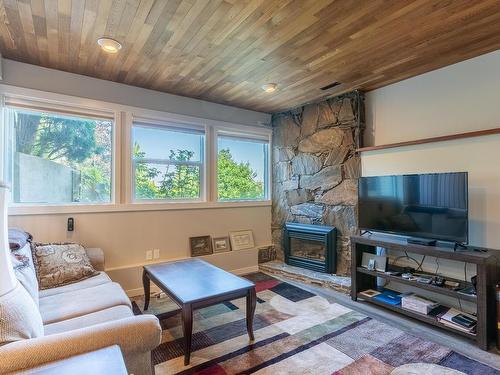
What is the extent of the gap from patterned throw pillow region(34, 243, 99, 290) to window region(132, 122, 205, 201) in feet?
3.46

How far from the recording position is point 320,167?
3955 millimetres

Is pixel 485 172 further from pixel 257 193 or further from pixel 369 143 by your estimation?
pixel 257 193

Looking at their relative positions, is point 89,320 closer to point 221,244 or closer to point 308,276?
point 221,244

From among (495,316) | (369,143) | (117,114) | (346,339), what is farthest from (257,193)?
(495,316)

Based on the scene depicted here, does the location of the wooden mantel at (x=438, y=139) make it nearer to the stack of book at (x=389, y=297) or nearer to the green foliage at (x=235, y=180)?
the stack of book at (x=389, y=297)

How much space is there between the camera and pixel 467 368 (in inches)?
76.4

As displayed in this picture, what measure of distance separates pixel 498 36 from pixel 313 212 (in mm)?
2616

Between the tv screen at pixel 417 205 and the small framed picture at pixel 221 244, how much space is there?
73.8 inches

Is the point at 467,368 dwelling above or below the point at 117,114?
A: below

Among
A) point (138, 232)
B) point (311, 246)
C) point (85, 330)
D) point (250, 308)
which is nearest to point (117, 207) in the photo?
point (138, 232)

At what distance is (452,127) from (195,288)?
2.91 metres

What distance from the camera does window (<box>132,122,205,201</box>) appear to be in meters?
3.55

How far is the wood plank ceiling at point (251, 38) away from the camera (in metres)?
1.93

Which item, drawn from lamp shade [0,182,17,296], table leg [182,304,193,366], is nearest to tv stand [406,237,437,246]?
table leg [182,304,193,366]
